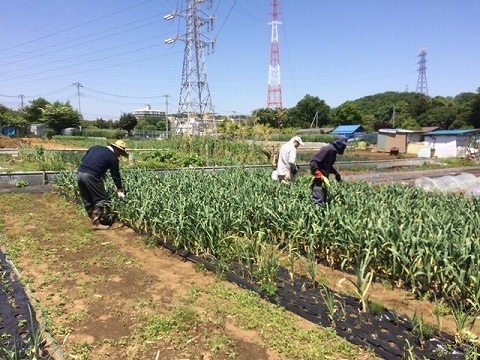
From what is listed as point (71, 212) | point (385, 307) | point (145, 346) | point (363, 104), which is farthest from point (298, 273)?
point (363, 104)

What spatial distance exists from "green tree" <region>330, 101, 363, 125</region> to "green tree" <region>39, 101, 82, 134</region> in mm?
48741

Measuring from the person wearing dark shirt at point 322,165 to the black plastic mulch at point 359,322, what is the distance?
1.92 meters

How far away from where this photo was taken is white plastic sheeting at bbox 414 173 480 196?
353 inches

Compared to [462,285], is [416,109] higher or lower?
higher

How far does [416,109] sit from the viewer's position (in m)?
53.6

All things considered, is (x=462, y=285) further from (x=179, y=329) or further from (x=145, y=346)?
(x=145, y=346)

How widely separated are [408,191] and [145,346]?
578 centimetres

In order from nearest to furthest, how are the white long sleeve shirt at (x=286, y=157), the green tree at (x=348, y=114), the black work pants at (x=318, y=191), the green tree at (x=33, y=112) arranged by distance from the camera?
1. the black work pants at (x=318, y=191)
2. the white long sleeve shirt at (x=286, y=157)
3. the green tree at (x=33, y=112)
4. the green tree at (x=348, y=114)

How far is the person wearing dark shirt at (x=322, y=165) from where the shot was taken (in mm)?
5059

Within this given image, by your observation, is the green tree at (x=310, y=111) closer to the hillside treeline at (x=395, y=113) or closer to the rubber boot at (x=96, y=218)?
the hillside treeline at (x=395, y=113)

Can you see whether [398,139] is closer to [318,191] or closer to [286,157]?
[286,157]

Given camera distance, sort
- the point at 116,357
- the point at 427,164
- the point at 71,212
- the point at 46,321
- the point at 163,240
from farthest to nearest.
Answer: the point at 427,164
the point at 71,212
the point at 163,240
the point at 46,321
the point at 116,357

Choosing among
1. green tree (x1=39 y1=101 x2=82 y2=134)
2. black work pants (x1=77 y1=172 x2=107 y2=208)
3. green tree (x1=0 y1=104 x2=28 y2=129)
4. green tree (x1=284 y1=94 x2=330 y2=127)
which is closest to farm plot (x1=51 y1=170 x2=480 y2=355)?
black work pants (x1=77 y1=172 x2=107 y2=208)

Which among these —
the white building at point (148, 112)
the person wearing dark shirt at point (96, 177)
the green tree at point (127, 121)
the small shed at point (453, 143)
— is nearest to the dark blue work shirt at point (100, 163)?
the person wearing dark shirt at point (96, 177)
